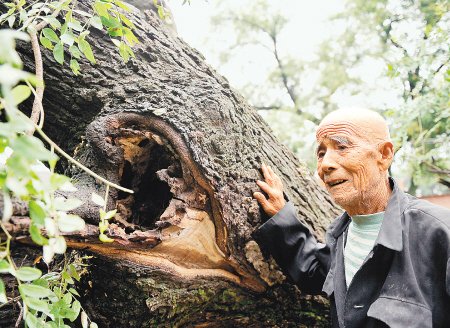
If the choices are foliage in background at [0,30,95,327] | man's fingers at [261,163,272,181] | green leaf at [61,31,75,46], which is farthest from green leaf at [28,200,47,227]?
man's fingers at [261,163,272,181]

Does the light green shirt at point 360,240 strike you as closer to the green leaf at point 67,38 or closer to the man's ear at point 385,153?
the man's ear at point 385,153

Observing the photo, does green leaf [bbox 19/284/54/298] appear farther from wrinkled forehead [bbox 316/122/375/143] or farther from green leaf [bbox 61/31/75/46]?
wrinkled forehead [bbox 316/122/375/143]

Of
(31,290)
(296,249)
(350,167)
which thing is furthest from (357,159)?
(31,290)

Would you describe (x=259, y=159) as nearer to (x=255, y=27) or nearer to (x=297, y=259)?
(x=297, y=259)

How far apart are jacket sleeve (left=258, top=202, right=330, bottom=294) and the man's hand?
1.4 inches

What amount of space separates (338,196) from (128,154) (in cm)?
97

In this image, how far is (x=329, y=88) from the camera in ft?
39.1

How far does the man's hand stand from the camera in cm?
202

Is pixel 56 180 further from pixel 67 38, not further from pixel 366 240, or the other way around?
pixel 366 240

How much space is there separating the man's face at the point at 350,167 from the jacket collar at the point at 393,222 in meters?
0.09

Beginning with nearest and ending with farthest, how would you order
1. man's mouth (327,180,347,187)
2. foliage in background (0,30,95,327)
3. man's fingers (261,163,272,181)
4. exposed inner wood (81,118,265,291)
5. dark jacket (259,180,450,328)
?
foliage in background (0,30,95,327) → dark jacket (259,180,450,328) → exposed inner wood (81,118,265,291) → man's mouth (327,180,347,187) → man's fingers (261,163,272,181)

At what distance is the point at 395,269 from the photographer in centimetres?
167

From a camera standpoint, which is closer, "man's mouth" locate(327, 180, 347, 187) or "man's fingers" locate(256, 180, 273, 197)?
"man's mouth" locate(327, 180, 347, 187)

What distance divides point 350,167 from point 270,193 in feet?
1.44
